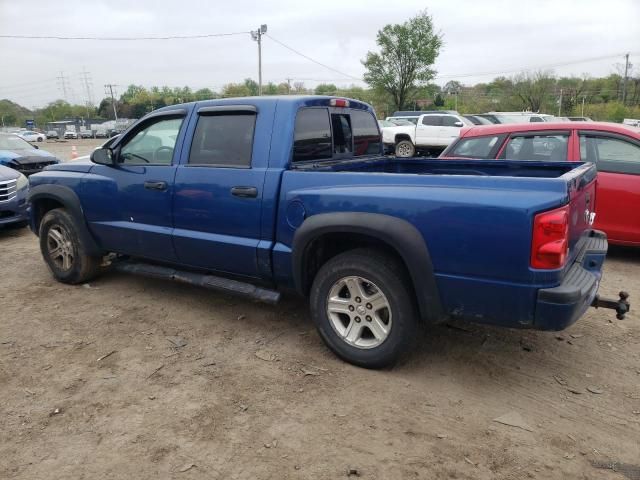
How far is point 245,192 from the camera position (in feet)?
12.3

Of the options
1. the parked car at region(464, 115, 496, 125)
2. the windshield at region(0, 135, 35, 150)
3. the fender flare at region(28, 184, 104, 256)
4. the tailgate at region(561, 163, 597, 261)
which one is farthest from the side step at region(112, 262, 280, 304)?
the parked car at region(464, 115, 496, 125)

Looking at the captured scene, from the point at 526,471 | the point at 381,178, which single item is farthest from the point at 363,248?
the point at 526,471

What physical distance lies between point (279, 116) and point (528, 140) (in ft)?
12.1

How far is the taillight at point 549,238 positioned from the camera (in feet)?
8.77

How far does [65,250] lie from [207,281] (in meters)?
1.99

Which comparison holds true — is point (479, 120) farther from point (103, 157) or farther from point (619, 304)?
point (619, 304)

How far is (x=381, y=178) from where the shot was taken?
10.6ft

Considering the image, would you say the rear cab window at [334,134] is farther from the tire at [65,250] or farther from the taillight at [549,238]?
the tire at [65,250]

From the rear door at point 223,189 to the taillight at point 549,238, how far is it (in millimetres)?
1883

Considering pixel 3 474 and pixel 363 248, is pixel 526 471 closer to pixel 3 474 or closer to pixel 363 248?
pixel 363 248

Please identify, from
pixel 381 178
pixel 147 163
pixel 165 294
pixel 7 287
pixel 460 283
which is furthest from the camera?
pixel 7 287

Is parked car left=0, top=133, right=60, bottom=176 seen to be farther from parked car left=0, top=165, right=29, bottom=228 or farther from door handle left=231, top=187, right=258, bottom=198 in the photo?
door handle left=231, top=187, right=258, bottom=198

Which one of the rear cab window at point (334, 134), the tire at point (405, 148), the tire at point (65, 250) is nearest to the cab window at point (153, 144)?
the tire at point (65, 250)

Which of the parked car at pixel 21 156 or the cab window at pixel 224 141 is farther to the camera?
the parked car at pixel 21 156
